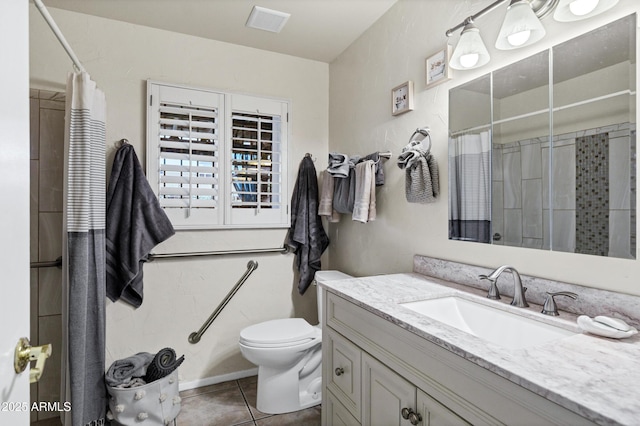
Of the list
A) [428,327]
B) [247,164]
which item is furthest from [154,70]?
[428,327]

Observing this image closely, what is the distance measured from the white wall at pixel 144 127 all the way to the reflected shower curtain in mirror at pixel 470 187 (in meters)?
1.33

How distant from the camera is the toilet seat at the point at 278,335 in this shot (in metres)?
1.90

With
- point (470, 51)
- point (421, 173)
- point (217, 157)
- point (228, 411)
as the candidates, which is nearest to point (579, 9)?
point (470, 51)

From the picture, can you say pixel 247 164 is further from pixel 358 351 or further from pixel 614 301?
pixel 614 301

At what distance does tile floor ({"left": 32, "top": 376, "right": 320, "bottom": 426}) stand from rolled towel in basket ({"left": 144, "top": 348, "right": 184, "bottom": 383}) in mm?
311

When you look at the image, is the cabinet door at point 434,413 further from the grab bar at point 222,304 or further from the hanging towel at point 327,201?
the grab bar at point 222,304

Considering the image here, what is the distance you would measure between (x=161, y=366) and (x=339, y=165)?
1546 mm

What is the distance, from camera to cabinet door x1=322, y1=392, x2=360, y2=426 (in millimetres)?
1358

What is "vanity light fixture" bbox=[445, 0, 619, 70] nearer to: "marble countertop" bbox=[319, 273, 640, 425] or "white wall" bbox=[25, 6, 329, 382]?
"marble countertop" bbox=[319, 273, 640, 425]

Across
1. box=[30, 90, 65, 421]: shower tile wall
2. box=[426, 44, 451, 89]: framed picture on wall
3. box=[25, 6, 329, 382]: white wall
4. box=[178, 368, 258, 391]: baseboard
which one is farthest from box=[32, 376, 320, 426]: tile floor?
box=[426, 44, 451, 89]: framed picture on wall

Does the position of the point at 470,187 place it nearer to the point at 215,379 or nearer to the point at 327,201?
the point at 327,201

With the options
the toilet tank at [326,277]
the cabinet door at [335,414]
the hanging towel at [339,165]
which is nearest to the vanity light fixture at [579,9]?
the hanging towel at [339,165]

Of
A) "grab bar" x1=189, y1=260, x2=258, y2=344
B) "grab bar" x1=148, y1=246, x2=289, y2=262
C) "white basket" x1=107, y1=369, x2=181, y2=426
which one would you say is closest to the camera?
"white basket" x1=107, y1=369, x2=181, y2=426

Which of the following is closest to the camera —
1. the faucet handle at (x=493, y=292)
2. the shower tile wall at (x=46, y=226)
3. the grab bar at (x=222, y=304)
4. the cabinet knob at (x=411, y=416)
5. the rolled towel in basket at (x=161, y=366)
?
the cabinet knob at (x=411, y=416)
